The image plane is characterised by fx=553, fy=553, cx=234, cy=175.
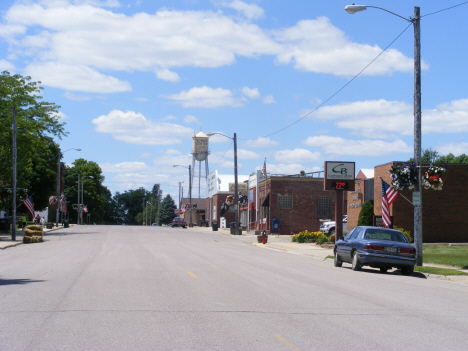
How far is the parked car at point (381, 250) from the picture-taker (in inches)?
683

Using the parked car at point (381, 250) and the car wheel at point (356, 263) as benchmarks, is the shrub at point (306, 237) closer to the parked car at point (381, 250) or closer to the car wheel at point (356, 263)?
the parked car at point (381, 250)

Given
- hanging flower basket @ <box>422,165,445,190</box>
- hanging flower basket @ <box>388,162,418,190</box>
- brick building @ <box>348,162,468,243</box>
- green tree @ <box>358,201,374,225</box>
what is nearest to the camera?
hanging flower basket @ <box>388,162,418,190</box>

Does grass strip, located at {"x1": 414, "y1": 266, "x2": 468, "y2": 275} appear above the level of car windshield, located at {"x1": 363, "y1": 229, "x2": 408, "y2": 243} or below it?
below

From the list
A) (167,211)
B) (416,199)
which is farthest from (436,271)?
(167,211)

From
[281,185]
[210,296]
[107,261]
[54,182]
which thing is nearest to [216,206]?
[54,182]

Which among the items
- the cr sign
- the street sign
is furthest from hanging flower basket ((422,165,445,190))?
the cr sign

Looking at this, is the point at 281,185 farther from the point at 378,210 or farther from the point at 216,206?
the point at 216,206

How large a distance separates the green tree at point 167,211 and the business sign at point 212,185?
48921 mm

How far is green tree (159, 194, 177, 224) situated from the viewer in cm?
13838

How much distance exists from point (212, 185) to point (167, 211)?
54.4m

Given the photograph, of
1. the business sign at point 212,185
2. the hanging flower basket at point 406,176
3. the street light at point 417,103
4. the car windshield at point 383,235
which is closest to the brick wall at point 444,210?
the hanging flower basket at point 406,176

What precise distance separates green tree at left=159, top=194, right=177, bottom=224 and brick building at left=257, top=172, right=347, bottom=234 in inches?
3399

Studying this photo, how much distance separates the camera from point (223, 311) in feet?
30.2

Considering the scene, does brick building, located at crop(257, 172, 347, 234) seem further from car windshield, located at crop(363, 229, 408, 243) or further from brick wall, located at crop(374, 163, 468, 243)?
car windshield, located at crop(363, 229, 408, 243)
